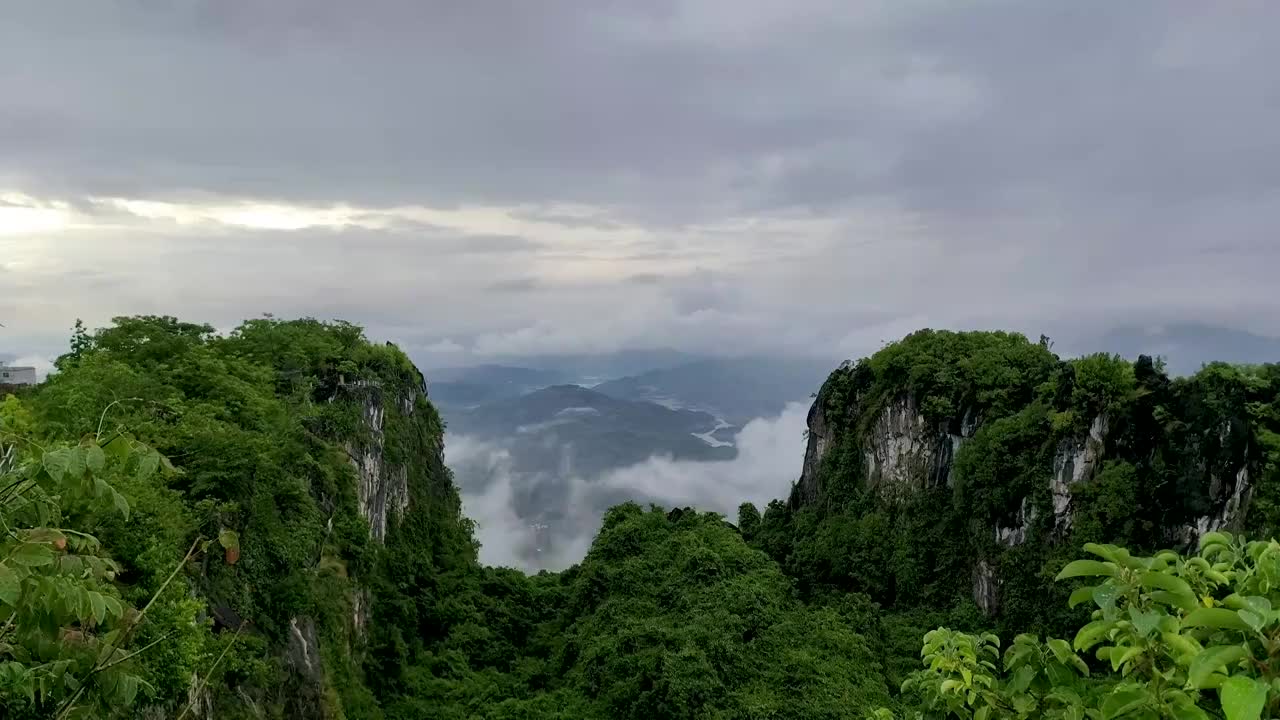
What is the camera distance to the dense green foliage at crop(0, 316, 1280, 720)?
8.71ft

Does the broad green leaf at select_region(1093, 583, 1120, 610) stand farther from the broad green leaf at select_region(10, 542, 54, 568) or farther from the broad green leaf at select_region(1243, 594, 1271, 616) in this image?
the broad green leaf at select_region(10, 542, 54, 568)

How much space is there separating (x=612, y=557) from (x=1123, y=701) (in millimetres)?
30985

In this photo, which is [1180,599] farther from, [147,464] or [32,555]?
[32,555]

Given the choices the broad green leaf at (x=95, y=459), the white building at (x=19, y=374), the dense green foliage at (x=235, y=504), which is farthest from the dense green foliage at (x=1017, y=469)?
the white building at (x=19, y=374)

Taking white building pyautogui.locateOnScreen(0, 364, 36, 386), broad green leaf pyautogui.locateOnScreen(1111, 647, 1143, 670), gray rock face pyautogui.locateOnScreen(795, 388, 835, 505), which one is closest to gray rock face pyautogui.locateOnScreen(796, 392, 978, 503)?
gray rock face pyautogui.locateOnScreen(795, 388, 835, 505)

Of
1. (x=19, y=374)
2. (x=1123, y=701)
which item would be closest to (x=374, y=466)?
(x=19, y=374)

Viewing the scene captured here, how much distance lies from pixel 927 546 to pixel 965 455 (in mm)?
3921

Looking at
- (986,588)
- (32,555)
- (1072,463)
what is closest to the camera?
(32,555)

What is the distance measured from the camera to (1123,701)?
216 centimetres

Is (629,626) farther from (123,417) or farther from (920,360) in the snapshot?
(123,417)

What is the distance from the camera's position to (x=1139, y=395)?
20062 mm

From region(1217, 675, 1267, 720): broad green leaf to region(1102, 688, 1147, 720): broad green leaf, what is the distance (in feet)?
1.51

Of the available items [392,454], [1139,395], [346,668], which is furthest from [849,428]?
[346,668]

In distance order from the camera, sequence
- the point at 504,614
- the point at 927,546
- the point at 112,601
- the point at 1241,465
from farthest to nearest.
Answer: the point at 504,614, the point at 927,546, the point at 1241,465, the point at 112,601
